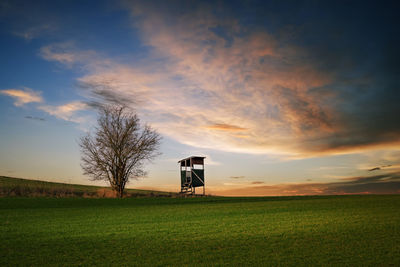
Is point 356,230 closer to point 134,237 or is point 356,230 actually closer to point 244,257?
point 244,257

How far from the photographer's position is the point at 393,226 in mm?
8047

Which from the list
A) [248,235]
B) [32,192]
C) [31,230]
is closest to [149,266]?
[248,235]

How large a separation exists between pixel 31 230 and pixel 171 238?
4.31 metres

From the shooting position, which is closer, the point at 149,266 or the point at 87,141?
the point at 149,266

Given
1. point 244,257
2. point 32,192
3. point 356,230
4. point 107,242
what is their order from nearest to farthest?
point 244,257, point 107,242, point 356,230, point 32,192

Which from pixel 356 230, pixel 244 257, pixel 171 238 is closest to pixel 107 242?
pixel 171 238

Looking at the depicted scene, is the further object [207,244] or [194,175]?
[194,175]

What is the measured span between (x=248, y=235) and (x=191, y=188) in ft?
87.6

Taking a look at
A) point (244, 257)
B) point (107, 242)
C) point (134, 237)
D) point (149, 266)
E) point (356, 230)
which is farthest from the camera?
point (356, 230)

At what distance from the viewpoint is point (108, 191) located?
2912cm

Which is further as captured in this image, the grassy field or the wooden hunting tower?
the wooden hunting tower

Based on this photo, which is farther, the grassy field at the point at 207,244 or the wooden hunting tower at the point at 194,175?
the wooden hunting tower at the point at 194,175

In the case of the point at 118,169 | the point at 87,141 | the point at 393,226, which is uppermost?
the point at 87,141

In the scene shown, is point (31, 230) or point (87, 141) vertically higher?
point (87, 141)
